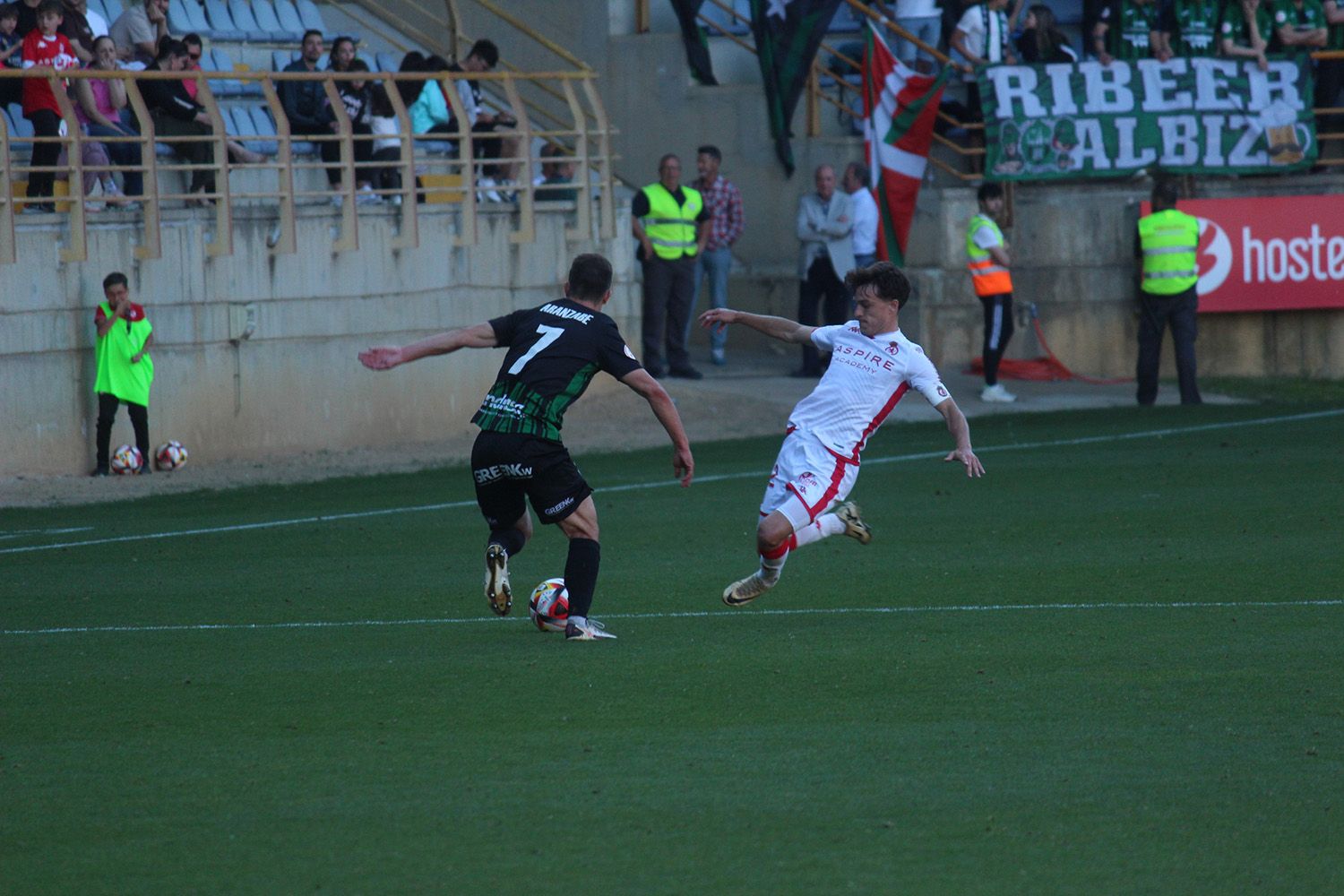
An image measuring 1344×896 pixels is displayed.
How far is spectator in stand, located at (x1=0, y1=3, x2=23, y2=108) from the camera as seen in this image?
58.1 feet

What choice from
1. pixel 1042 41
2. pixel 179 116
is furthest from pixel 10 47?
pixel 1042 41

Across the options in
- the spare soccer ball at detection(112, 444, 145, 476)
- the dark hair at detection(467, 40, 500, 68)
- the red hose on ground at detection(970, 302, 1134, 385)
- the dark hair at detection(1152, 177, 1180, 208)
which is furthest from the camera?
the red hose on ground at detection(970, 302, 1134, 385)

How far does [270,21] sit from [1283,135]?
12.0m

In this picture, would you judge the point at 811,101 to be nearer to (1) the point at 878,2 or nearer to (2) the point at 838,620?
(1) the point at 878,2

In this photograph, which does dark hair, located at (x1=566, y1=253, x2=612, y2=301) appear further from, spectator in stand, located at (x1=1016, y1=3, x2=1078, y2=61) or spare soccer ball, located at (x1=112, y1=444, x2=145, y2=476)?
spectator in stand, located at (x1=1016, y1=3, x2=1078, y2=61)

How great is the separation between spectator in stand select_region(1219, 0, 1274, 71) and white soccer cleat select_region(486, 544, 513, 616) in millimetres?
17322

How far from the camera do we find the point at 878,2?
25188mm

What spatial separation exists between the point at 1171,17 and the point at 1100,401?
18.2 feet

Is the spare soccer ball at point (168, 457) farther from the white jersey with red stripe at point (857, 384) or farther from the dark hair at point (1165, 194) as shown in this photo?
the dark hair at point (1165, 194)

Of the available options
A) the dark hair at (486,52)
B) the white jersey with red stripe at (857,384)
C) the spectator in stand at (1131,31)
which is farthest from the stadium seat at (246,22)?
the white jersey with red stripe at (857,384)

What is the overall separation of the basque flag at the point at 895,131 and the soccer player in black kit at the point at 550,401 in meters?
14.3

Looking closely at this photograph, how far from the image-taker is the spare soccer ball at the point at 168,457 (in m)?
17.0

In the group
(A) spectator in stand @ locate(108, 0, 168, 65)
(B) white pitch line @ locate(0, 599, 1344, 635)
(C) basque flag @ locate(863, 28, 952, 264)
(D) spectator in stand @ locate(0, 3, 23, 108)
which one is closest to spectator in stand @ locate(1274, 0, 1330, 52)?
(C) basque flag @ locate(863, 28, 952, 264)

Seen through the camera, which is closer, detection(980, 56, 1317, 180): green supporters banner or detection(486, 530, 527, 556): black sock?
detection(486, 530, 527, 556): black sock
